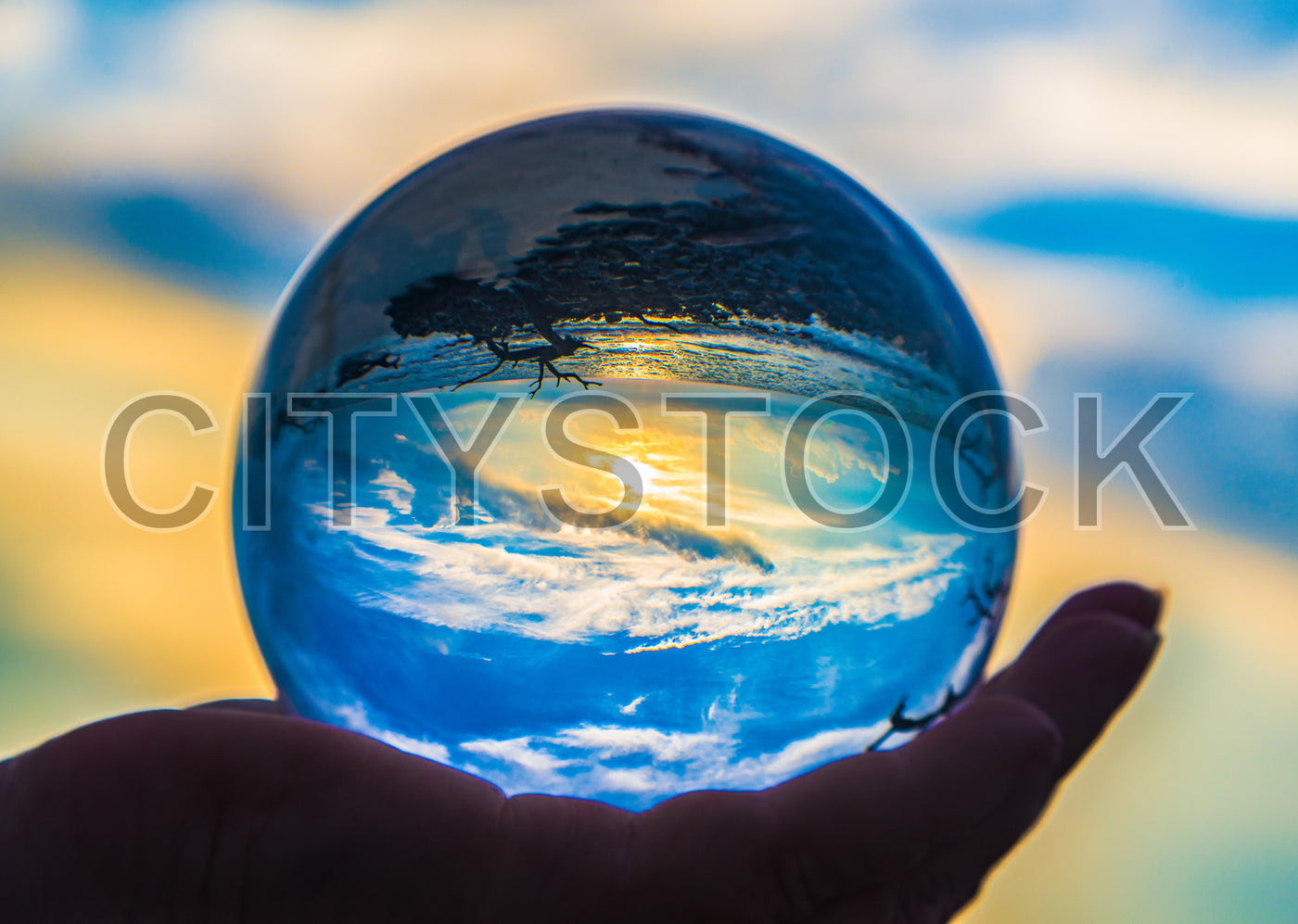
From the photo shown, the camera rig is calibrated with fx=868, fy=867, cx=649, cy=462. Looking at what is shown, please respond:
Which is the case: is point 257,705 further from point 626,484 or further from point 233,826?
point 626,484

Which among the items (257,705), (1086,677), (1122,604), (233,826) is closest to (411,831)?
(233,826)

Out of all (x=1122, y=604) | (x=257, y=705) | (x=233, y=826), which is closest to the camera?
(x=233, y=826)

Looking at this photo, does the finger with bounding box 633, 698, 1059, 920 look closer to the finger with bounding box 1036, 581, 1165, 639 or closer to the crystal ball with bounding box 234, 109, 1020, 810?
the crystal ball with bounding box 234, 109, 1020, 810

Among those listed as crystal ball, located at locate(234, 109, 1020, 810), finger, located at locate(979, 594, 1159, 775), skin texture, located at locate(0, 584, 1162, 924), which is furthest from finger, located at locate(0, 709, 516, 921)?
finger, located at locate(979, 594, 1159, 775)

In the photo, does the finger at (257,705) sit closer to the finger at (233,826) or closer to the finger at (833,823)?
the finger at (233,826)

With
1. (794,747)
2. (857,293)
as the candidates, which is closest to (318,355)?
(857,293)
